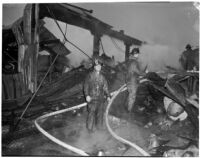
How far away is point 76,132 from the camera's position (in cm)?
365

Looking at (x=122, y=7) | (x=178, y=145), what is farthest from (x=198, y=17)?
(x=178, y=145)

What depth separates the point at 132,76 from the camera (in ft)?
12.6

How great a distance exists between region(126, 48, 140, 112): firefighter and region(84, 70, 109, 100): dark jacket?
40 cm

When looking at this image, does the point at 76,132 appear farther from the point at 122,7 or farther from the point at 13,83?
the point at 122,7

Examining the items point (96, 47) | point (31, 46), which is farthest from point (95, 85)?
point (31, 46)

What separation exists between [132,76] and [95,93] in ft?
2.23

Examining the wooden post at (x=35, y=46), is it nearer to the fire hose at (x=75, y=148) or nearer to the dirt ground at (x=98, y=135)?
the fire hose at (x=75, y=148)

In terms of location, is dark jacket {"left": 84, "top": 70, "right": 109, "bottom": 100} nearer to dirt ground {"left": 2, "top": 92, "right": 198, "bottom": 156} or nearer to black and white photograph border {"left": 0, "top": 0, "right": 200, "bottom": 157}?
black and white photograph border {"left": 0, "top": 0, "right": 200, "bottom": 157}

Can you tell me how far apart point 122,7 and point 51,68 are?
151 centimetres

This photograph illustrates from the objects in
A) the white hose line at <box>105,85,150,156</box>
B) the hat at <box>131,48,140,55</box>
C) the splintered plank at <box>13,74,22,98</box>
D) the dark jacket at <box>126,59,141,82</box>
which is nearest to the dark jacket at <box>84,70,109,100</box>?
the white hose line at <box>105,85,150,156</box>

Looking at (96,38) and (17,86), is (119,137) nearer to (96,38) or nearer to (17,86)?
(96,38)

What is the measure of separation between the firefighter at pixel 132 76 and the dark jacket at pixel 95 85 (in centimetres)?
40

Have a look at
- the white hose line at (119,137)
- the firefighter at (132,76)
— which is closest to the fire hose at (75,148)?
the white hose line at (119,137)

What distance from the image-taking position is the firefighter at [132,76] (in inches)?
150
